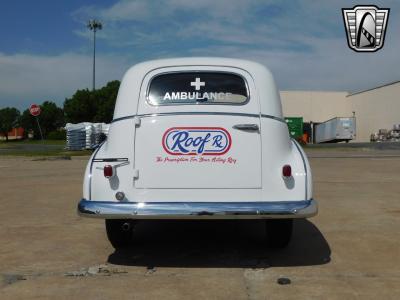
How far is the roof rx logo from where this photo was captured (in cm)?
1541

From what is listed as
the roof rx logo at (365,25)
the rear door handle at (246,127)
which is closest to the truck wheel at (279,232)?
the rear door handle at (246,127)

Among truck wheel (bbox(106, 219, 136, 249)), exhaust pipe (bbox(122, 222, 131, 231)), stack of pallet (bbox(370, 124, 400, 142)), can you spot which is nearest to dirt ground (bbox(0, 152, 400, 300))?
truck wheel (bbox(106, 219, 136, 249))

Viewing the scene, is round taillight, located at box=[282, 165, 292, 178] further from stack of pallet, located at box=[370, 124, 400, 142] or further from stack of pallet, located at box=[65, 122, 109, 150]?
stack of pallet, located at box=[370, 124, 400, 142]

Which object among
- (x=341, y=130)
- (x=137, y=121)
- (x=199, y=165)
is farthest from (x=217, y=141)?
(x=341, y=130)

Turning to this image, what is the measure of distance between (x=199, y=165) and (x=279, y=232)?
1.25m

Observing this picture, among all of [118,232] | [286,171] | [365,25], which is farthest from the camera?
[365,25]

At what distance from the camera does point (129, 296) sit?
4027 mm

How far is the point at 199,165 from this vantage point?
4.79 m

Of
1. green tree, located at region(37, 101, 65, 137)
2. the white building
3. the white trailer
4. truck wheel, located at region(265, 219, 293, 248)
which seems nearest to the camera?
truck wheel, located at region(265, 219, 293, 248)

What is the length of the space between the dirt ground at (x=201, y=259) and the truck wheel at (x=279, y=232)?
0.46ft

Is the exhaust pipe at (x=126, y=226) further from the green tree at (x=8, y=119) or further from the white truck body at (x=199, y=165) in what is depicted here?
the green tree at (x=8, y=119)

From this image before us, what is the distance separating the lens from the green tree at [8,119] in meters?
100

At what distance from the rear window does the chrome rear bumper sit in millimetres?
1100

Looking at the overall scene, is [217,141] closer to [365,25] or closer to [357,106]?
[365,25]
